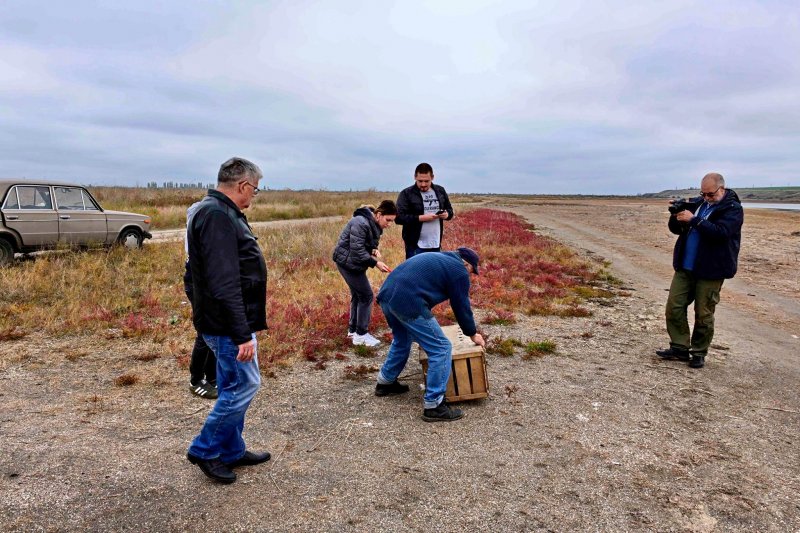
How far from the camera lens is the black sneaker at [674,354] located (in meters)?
6.43

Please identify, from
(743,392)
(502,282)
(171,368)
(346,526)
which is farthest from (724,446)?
(502,282)

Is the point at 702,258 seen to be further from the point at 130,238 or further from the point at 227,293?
the point at 130,238

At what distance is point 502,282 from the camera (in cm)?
1134

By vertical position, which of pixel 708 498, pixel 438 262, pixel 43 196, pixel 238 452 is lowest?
pixel 708 498

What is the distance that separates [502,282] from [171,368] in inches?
294

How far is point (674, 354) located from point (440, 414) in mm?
3693

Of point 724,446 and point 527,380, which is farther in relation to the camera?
point 527,380

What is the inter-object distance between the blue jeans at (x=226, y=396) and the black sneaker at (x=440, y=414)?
181cm

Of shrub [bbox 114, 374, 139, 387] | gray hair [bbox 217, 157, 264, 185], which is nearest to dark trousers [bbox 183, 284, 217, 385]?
shrub [bbox 114, 374, 139, 387]

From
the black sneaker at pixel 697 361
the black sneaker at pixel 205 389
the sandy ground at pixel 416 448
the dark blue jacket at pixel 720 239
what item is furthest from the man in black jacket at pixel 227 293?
the black sneaker at pixel 697 361

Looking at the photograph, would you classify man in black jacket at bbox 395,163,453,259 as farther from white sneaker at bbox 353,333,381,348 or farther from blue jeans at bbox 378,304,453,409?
blue jeans at bbox 378,304,453,409

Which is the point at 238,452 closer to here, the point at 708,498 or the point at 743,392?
the point at 708,498

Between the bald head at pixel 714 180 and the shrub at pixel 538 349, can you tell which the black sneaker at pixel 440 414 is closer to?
the shrub at pixel 538 349

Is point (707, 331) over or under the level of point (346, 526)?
over
